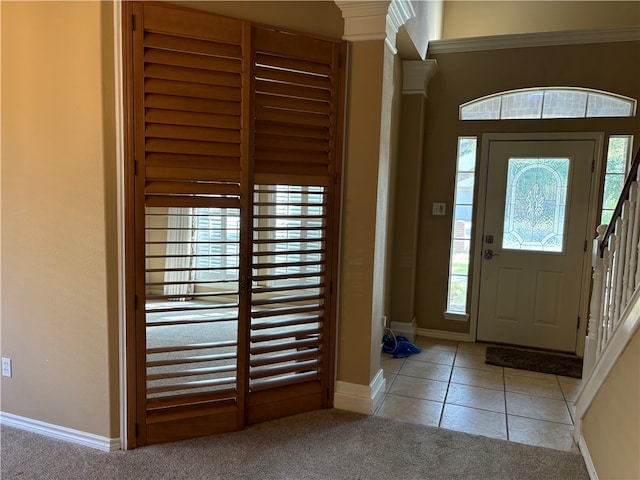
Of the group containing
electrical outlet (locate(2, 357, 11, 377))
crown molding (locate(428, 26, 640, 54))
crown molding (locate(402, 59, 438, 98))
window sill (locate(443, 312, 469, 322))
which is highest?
crown molding (locate(428, 26, 640, 54))

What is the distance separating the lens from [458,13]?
496cm

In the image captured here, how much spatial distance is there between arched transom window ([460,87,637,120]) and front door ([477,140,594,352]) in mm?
271

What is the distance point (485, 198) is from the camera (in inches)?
167

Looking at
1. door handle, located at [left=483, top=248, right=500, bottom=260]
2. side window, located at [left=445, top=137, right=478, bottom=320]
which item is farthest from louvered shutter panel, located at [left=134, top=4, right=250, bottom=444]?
door handle, located at [left=483, top=248, right=500, bottom=260]

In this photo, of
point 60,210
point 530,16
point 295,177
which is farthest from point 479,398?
point 530,16

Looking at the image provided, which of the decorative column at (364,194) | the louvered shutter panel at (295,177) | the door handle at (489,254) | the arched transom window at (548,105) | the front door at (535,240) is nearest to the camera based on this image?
the louvered shutter panel at (295,177)

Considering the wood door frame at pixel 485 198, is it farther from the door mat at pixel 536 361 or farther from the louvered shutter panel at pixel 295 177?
the louvered shutter panel at pixel 295 177

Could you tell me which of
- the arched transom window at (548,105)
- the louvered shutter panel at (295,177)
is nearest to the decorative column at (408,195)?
the arched transom window at (548,105)

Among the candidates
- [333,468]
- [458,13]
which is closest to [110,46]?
[333,468]

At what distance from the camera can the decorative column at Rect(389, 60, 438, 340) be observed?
4133mm

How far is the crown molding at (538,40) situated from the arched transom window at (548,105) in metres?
0.40

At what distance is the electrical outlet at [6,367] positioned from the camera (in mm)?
2531

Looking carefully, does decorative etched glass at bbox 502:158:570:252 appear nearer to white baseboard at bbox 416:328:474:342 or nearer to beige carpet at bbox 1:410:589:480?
white baseboard at bbox 416:328:474:342

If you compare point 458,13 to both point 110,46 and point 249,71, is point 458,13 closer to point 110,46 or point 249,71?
point 249,71
